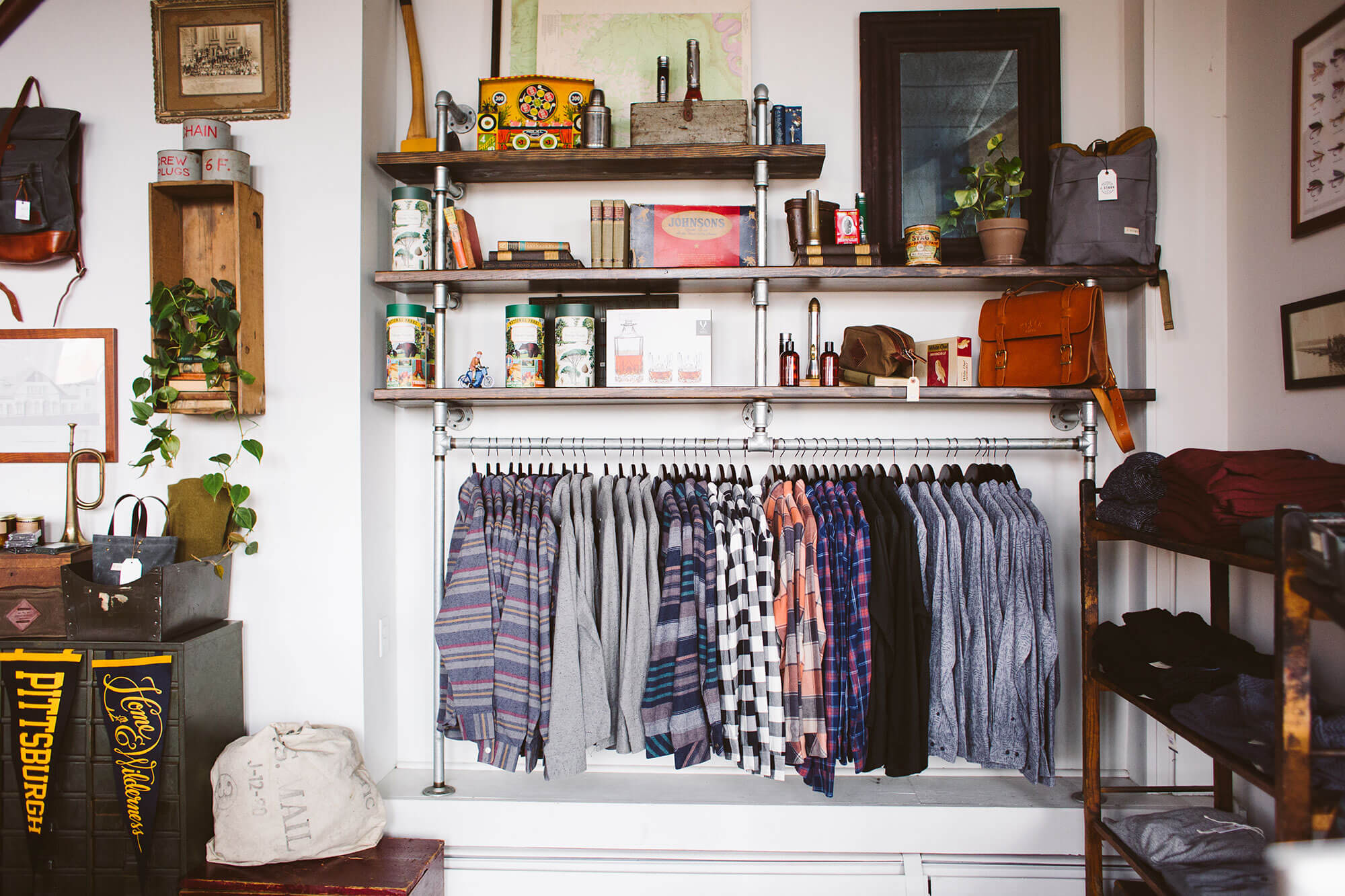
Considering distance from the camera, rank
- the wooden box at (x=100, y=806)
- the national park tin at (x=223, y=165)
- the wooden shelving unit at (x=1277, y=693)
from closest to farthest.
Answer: the wooden shelving unit at (x=1277, y=693) → the wooden box at (x=100, y=806) → the national park tin at (x=223, y=165)

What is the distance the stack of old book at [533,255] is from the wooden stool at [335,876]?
1866 millimetres

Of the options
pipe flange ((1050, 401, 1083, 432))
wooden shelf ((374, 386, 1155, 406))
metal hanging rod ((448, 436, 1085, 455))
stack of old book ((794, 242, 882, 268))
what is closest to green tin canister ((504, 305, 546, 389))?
wooden shelf ((374, 386, 1155, 406))

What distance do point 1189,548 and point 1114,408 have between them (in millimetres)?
697

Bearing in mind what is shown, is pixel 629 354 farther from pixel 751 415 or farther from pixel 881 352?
pixel 881 352

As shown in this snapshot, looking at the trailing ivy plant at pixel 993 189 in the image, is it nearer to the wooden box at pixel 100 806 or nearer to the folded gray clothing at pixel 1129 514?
the folded gray clothing at pixel 1129 514

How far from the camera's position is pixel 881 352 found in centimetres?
231

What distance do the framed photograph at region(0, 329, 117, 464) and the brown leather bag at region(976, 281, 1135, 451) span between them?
2.98m

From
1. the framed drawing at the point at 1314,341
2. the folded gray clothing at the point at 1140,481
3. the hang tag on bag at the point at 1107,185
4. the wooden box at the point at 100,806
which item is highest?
the hang tag on bag at the point at 1107,185

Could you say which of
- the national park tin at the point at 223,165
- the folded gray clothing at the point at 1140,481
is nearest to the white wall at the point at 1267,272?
the folded gray clothing at the point at 1140,481

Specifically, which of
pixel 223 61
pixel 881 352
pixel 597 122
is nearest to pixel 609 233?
pixel 597 122

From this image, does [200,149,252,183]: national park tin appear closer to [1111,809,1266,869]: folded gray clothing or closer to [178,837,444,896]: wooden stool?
[178,837,444,896]: wooden stool

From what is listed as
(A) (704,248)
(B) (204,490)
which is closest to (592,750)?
(B) (204,490)

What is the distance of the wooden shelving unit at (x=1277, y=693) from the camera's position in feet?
4.05

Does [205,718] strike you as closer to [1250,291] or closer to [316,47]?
[316,47]
